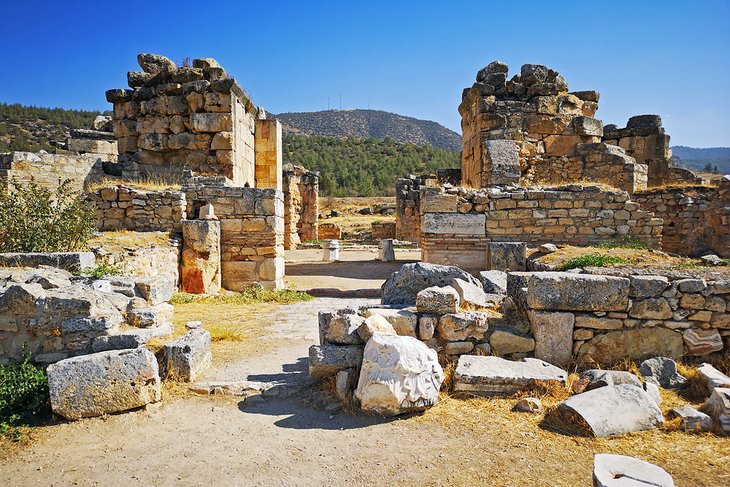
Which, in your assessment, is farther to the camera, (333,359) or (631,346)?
(631,346)

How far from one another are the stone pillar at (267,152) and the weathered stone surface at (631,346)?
11652mm

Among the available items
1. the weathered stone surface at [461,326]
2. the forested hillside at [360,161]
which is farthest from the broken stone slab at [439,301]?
the forested hillside at [360,161]

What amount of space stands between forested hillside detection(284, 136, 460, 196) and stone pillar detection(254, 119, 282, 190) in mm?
29955

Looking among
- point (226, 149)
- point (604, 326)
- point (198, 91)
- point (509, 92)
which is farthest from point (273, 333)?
point (509, 92)

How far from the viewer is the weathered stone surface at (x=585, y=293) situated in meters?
4.46

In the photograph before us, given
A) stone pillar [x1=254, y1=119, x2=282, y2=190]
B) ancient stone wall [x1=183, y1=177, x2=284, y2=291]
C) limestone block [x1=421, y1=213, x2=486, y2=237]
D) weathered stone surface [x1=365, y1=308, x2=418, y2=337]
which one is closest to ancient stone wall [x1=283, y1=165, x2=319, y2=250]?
stone pillar [x1=254, y1=119, x2=282, y2=190]

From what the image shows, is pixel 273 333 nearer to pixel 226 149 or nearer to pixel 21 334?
pixel 21 334

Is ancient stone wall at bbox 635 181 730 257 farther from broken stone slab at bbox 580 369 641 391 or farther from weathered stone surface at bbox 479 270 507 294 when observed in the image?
broken stone slab at bbox 580 369 641 391

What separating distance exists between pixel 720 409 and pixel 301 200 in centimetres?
2190

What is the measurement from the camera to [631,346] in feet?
14.9

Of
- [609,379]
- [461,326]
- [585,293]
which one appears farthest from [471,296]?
[609,379]

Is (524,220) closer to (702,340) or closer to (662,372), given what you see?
(702,340)

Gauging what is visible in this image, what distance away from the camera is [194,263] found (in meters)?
9.19

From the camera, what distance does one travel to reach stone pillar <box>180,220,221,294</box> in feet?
29.8
